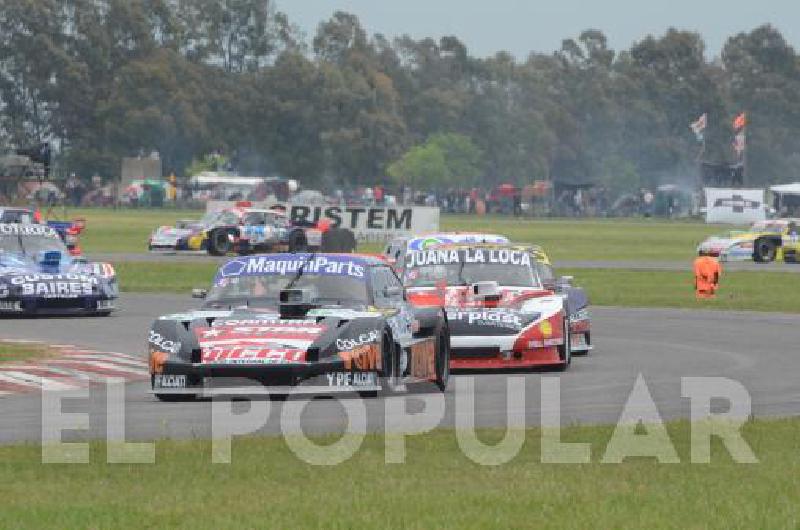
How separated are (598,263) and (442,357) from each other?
1474 inches

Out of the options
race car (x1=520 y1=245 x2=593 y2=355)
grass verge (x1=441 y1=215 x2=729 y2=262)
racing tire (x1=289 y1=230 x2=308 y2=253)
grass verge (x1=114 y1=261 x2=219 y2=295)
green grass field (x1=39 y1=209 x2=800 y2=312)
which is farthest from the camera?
grass verge (x1=441 y1=215 x2=729 y2=262)

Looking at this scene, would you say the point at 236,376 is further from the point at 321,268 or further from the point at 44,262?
the point at 44,262

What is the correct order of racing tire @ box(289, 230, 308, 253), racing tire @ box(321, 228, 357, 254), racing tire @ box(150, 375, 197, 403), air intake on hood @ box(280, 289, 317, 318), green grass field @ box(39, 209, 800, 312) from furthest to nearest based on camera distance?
1. racing tire @ box(289, 230, 308, 253)
2. racing tire @ box(321, 228, 357, 254)
3. green grass field @ box(39, 209, 800, 312)
4. air intake on hood @ box(280, 289, 317, 318)
5. racing tire @ box(150, 375, 197, 403)

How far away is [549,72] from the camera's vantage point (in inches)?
7776

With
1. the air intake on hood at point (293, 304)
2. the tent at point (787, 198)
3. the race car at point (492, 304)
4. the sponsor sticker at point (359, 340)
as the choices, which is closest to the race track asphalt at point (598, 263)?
the race car at point (492, 304)

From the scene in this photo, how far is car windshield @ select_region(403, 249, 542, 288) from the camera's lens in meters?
22.3

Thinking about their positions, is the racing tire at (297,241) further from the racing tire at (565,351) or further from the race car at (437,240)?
the racing tire at (565,351)

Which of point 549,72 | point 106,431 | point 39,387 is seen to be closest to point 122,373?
point 39,387

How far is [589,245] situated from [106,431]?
59771 millimetres

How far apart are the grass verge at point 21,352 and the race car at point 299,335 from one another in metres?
3.33

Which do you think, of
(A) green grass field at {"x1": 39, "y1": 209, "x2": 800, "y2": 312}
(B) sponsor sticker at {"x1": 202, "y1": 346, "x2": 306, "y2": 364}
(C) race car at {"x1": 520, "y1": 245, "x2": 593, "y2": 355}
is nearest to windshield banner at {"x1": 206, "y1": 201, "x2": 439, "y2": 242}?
(A) green grass field at {"x1": 39, "y1": 209, "x2": 800, "y2": 312}

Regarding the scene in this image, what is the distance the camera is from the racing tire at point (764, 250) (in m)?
59.7

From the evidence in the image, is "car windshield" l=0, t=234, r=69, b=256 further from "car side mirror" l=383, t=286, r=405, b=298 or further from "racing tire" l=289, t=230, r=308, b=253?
"racing tire" l=289, t=230, r=308, b=253

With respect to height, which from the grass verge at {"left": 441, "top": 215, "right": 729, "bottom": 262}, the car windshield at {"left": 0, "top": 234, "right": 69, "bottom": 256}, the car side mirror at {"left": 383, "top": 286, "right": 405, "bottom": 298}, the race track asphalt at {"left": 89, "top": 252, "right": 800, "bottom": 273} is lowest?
the grass verge at {"left": 441, "top": 215, "right": 729, "bottom": 262}
